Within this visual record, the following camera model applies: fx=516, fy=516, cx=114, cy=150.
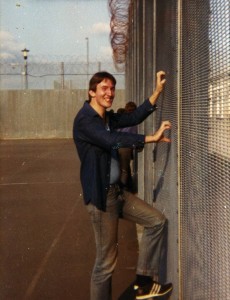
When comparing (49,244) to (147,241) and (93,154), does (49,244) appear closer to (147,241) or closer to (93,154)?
(147,241)

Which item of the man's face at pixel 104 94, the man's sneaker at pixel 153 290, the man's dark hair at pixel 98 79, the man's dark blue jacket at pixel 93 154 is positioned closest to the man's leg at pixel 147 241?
the man's sneaker at pixel 153 290

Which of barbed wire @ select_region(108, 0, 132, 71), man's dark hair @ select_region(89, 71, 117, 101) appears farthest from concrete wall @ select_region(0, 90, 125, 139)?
man's dark hair @ select_region(89, 71, 117, 101)

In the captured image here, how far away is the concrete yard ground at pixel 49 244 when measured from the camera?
443 centimetres

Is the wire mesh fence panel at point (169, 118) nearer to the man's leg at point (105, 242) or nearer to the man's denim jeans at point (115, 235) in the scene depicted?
the man's denim jeans at point (115, 235)

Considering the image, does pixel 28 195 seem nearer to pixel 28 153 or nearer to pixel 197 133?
pixel 197 133

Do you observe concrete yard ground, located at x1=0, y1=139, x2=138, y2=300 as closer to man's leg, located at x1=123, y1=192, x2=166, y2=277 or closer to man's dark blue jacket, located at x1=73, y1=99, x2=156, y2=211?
man's leg, located at x1=123, y1=192, x2=166, y2=277

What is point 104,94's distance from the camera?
11.0 feet

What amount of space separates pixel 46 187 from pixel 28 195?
1.02 metres

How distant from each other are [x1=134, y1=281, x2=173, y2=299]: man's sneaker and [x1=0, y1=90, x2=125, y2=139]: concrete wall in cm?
2490

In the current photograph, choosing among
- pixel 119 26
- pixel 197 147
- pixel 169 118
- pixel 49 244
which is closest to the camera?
pixel 197 147

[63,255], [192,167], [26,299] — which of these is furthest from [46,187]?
[192,167]

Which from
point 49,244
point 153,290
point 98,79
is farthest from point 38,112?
point 153,290

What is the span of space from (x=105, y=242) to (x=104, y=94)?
3.14 feet

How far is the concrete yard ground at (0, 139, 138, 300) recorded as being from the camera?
443cm
